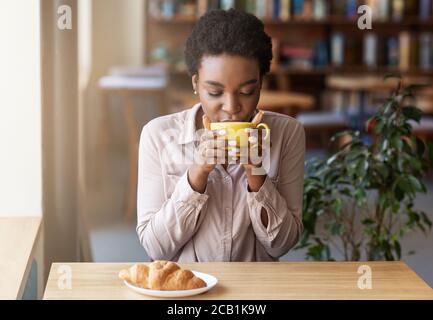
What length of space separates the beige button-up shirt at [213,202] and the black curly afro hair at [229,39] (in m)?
0.14

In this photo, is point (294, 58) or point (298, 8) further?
point (294, 58)

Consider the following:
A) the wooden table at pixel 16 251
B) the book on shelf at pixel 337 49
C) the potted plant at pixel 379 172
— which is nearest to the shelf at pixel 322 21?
the book on shelf at pixel 337 49

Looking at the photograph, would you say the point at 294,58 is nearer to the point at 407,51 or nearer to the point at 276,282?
the point at 407,51

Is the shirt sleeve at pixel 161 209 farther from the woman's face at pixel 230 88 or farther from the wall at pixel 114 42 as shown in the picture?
the wall at pixel 114 42

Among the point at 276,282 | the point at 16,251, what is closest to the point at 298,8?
the point at 16,251

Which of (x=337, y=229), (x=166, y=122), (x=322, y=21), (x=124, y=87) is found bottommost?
(x=337, y=229)

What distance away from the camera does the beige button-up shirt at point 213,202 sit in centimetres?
174

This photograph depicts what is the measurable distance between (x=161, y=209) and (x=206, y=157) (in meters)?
0.19

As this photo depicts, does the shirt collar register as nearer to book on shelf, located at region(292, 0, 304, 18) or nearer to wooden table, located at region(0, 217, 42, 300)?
wooden table, located at region(0, 217, 42, 300)

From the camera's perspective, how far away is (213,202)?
1.80 meters

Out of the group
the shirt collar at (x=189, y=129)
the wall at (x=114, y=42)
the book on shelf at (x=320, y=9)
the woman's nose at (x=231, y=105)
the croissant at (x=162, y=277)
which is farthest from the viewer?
the wall at (x=114, y=42)

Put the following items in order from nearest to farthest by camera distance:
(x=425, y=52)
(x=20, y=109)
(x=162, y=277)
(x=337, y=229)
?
(x=162, y=277) → (x=20, y=109) → (x=337, y=229) → (x=425, y=52)
